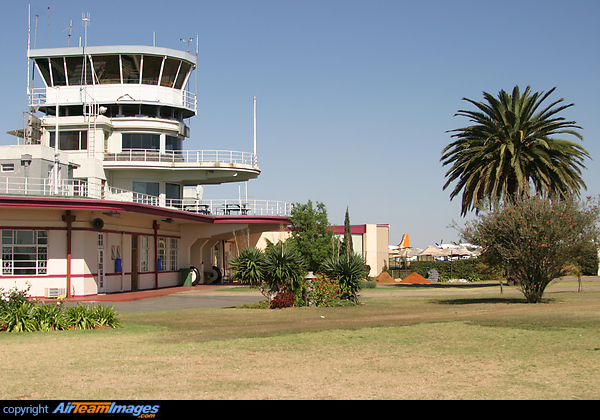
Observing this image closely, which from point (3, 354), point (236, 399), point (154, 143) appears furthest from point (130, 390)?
point (154, 143)

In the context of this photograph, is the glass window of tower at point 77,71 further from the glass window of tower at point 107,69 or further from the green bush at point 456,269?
the green bush at point 456,269

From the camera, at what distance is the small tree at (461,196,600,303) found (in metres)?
21.4

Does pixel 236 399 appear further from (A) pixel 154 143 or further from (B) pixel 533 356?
(A) pixel 154 143

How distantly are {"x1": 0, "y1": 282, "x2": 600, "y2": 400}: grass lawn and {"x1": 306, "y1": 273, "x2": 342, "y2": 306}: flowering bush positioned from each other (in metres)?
5.04

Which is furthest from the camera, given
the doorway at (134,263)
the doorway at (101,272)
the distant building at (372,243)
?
the distant building at (372,243)

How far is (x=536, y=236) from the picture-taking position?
2138 centimetres

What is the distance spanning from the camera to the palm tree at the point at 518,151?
35.4 metres

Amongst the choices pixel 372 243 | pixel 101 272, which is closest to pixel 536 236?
pixel 101 272

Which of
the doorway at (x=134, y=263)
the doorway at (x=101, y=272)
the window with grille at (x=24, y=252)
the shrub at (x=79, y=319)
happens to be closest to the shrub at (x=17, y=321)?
the shrub at (x=79, y=319)

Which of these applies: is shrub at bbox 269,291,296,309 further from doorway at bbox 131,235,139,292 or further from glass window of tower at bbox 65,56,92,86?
glass window of tower at bbox 65,56,92,86

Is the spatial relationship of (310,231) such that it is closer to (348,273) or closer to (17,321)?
(348,273)

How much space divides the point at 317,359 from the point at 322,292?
38.7 ft

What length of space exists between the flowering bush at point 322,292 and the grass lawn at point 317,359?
504 centimetres

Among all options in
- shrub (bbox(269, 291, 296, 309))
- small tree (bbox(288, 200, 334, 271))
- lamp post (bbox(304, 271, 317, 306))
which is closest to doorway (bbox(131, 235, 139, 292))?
small tree (bbox(288, 200, 334, 271))
